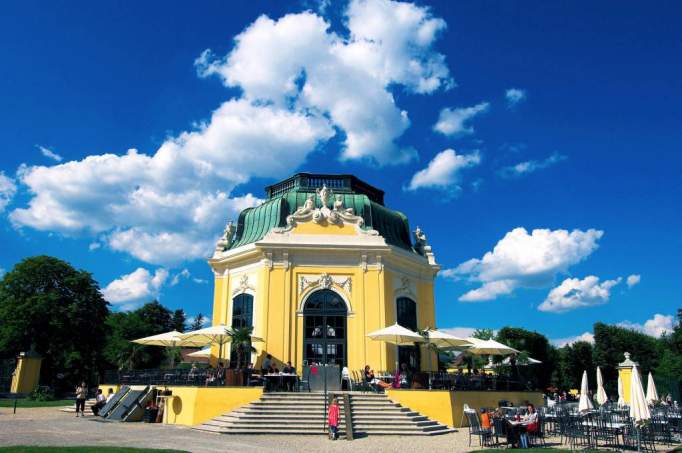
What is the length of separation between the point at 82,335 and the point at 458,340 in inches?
1158

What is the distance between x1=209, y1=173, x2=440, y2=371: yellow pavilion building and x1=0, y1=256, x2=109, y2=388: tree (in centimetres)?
1647

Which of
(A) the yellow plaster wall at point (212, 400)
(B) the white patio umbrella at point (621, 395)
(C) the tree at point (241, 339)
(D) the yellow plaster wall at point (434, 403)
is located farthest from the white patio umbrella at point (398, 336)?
(B) the white patio umbrella at point (621, 395)

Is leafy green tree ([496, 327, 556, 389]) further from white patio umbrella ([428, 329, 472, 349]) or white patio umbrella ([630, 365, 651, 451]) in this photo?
white patio umbrella ([630, 365, 651, 451])

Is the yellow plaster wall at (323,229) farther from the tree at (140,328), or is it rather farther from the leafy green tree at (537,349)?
the leafy green tree at (537,349)

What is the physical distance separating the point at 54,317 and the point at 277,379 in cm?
2429

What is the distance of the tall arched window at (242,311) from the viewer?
84.1ft

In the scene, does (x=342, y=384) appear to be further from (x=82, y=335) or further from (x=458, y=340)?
(x=82, y=335)

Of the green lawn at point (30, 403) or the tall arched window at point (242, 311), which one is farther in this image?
the green lawn at point (30, 403)

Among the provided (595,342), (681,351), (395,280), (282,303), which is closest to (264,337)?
(282,303)

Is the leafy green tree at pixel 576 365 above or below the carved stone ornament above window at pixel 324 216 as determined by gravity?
below

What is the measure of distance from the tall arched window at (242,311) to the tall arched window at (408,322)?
7.05 metres

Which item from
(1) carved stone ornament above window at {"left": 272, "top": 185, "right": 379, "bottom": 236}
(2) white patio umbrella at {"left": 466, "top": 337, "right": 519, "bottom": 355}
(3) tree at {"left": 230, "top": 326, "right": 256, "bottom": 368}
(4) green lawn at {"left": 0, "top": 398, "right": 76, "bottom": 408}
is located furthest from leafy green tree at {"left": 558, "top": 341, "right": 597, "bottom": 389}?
(4) green lawn at {"left": 0, "top": 398, "right": 76, "bottom": 408}

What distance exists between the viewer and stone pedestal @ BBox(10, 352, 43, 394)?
31750mm

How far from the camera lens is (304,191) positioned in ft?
92.2
